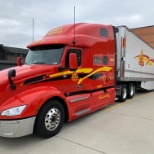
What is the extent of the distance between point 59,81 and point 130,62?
209 inches

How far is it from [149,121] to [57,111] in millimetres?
3073

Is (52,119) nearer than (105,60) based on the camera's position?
Yes

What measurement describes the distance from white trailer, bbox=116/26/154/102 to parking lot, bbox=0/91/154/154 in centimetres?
308

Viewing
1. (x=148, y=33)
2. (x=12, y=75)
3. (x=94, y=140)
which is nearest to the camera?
(x=12, y=75)

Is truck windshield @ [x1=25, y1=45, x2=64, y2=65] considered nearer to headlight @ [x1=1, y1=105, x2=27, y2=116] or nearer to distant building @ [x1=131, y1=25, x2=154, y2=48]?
headlight @ [x1=1, y1=105, x2=27, y2=116]

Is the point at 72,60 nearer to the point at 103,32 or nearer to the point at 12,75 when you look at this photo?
the point at 12,75

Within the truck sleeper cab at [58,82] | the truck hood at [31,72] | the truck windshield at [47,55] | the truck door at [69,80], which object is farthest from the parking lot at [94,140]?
the truck windshield at [47,55]

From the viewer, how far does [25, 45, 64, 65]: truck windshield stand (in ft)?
16.3

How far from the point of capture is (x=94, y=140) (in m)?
4.21

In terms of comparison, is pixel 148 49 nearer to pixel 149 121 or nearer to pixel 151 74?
pixel 151 74

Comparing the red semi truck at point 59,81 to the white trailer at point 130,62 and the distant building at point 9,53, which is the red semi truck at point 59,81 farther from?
the distant building at point 9,53

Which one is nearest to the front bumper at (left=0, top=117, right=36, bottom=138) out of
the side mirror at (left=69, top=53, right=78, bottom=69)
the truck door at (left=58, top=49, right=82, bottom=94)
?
the truck door at (left=58, top=49, right=82, bottom=94)

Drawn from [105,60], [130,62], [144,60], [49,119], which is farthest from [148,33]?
[49,119]

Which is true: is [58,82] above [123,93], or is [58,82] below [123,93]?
above
